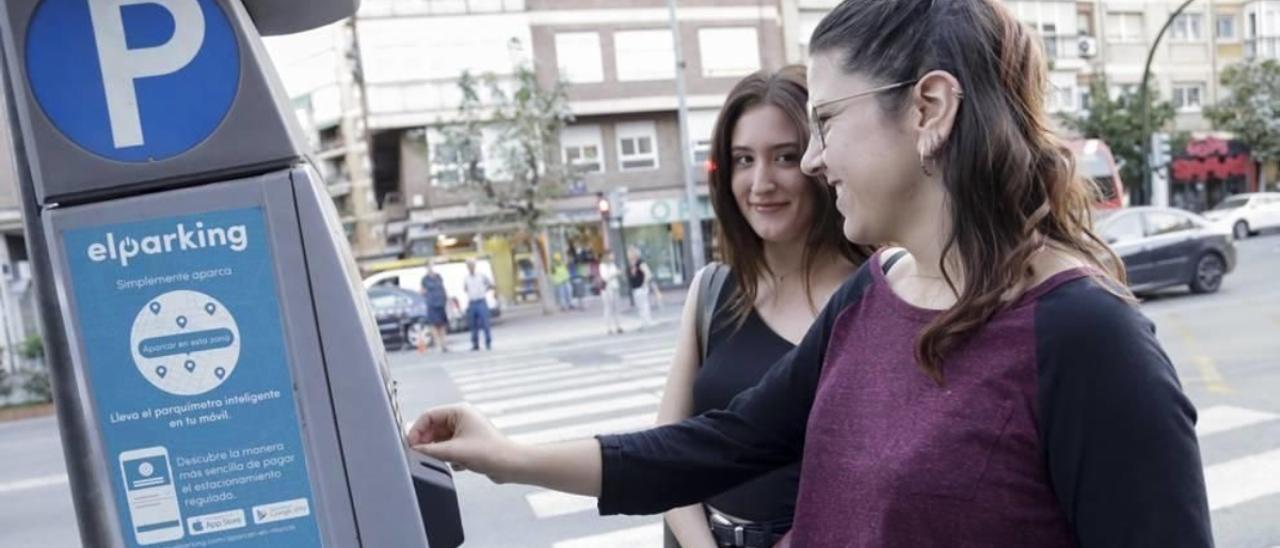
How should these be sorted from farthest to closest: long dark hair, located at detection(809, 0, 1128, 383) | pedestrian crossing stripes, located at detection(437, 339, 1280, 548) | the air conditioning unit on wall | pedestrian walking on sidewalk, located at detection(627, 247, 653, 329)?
the air conditioning unit on wall, pedestrian walking on sidewalk, located at detection(627, 247, 653, 329), pedestrian crossing stripes, located at detection(437, 339, 1280, 548), long dark hair, located at detection(809, 0, 1128, 383)

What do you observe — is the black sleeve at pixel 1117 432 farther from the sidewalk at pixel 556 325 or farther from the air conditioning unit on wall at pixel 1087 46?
the air conditioning unit on wall at pixel 1087 46

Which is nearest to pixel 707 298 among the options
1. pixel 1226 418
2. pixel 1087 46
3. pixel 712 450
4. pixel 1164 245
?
pixel 712 450

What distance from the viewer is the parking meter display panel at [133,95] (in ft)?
3.89

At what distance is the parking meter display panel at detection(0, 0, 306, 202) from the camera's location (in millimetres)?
1187

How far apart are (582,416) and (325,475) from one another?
6.73 meters

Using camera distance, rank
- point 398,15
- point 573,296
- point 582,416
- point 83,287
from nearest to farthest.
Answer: point 83,287 < point 582,416 < point 398,15 < point 573,296

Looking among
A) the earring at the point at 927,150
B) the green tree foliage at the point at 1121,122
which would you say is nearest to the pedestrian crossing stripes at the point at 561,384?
the earring at the point at 927,150

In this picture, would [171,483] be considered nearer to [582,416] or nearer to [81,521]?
[81,521]

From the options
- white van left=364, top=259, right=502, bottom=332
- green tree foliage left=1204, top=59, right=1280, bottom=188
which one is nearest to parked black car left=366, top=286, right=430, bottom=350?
white van left=364, top=259, right=502, bottom=332

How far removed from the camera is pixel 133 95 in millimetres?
1196

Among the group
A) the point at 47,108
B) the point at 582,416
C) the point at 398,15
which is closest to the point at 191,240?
the point at 47,108

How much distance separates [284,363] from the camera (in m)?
1.20

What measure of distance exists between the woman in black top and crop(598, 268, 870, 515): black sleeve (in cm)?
41

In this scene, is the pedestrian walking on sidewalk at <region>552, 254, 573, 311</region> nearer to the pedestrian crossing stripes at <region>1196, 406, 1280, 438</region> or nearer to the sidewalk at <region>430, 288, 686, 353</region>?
the sidewalk at <region>430, 288, 686, 353</region>
